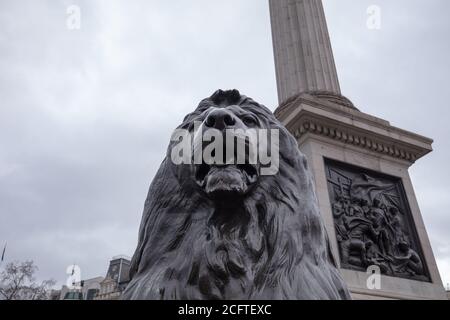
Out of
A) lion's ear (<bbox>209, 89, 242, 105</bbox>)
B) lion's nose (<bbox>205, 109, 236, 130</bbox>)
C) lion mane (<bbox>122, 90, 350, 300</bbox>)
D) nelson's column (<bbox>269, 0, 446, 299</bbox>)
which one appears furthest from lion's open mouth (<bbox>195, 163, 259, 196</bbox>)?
nelson's column (<bbox>269, 0, 446, 299</bbox>)

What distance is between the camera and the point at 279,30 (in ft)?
30.9

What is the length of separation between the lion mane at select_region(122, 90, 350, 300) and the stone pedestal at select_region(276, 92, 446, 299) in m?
3.10

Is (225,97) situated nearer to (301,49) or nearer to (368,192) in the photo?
(368,192)

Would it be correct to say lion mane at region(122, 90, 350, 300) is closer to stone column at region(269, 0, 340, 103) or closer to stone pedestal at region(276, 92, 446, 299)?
stone pedestal at region(276, 92, 446, 299)

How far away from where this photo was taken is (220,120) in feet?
6.95

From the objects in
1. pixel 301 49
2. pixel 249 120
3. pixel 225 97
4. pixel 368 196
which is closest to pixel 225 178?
pixel 249 120

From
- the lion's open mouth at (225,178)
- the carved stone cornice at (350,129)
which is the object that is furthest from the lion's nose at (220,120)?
the carved stone cornice at (350,129)

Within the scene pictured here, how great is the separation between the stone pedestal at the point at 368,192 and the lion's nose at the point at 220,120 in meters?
3.41

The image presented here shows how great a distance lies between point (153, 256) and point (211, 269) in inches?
15.4

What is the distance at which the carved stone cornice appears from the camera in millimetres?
5910

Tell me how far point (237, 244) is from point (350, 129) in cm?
471
